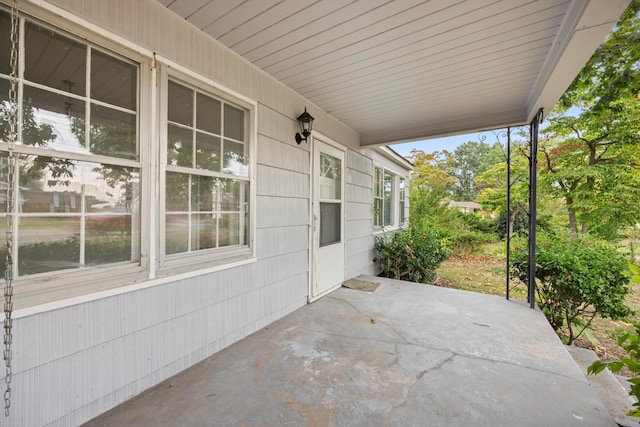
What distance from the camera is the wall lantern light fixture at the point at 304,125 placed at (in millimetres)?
3225

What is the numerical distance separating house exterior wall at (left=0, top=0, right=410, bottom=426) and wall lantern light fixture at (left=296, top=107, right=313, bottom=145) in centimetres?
9

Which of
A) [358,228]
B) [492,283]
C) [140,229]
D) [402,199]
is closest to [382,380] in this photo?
[140,229]

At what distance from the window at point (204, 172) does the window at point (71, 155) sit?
0.27m

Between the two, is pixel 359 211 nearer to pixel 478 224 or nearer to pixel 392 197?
pixel 392 197

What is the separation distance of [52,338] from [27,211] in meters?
0.69

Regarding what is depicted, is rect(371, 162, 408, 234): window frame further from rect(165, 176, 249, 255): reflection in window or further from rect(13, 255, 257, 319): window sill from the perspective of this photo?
rect(13, 255, 257, 319): window sill

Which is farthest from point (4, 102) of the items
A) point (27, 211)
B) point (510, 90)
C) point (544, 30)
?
point (510, 90)

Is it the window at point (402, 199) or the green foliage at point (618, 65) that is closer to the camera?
the green foliage at point (618, 65)

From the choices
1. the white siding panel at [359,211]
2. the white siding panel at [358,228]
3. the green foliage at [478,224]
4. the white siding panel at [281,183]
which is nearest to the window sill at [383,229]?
the white siding panel at [358,228]

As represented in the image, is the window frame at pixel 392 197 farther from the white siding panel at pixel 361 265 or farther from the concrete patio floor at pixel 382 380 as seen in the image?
the concrete patio floor at pixel 382 380

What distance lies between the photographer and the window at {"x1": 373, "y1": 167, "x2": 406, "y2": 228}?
18.9 feet

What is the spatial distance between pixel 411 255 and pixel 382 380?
3.31 meters

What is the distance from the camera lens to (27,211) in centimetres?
143

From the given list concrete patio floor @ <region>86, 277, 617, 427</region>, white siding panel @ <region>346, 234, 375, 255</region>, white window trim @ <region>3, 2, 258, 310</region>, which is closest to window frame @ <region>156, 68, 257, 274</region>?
white window trim @ <region>3, 2, 258, 310</region>
